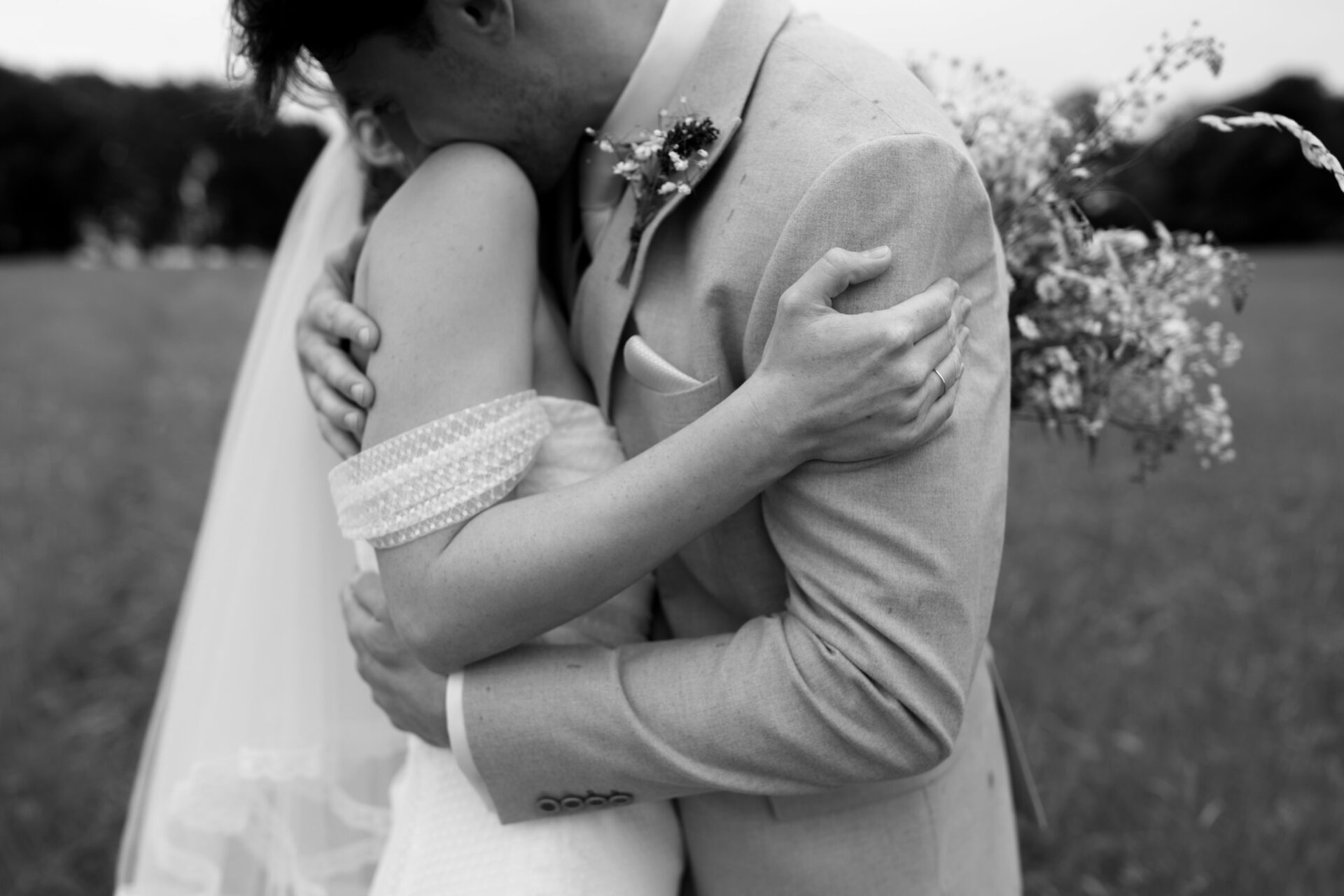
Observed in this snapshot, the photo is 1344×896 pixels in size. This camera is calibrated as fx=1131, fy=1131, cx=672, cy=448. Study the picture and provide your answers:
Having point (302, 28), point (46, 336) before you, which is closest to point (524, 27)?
point (302, 28)

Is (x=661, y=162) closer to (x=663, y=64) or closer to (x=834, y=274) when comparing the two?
(x=663, y=64)

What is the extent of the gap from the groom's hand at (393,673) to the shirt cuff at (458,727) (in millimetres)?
50

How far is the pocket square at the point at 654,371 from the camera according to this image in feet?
4.85

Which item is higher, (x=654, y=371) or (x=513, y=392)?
(x=654, y=371)

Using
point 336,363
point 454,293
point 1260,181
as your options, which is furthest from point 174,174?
point 454,293

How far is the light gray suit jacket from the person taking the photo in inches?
54.6

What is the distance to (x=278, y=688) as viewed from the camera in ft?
7.86

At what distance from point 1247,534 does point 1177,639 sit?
1.46 meters

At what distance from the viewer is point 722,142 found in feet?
4.91

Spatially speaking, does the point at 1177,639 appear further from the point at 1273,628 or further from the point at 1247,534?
the point at 1247,534

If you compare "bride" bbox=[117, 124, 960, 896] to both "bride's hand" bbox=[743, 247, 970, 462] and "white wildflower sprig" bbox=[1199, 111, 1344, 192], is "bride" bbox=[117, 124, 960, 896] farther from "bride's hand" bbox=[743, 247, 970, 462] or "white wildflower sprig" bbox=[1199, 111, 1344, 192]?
"white wildflower sprig" bbox=[1199, 111, 1344, 192]

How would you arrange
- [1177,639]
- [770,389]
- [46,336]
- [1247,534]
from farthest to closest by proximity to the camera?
A: [46,336] < [1247,534] < [1177,639] < [770,389]

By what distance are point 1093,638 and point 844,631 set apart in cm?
338

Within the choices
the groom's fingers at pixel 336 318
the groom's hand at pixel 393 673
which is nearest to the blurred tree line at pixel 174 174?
the groom's fingers at pixel 336 318
